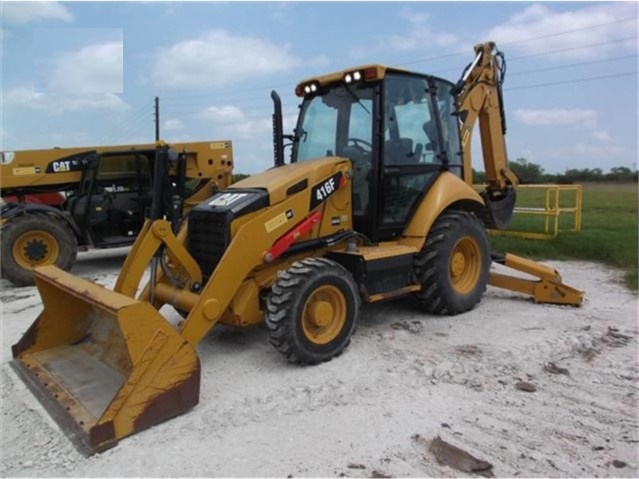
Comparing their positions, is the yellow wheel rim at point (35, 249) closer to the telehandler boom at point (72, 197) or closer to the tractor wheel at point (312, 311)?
the telehandler boom at point (72, 197)

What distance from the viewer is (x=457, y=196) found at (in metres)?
6.07

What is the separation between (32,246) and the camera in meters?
8.79

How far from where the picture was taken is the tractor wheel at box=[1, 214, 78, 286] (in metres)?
8.53

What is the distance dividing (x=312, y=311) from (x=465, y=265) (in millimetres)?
2440

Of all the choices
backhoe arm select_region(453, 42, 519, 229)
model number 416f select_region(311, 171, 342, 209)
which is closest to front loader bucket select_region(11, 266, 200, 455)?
model number 416f select_region(311, 171, 342, 209)

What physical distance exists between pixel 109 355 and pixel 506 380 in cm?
309

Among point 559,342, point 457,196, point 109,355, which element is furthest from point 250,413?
point 457,196

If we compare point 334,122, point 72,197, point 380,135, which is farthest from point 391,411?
point 72,197

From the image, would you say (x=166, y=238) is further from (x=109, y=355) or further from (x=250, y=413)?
(x=250, y=413)

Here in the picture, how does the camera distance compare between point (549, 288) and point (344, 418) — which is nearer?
point (344, 418)

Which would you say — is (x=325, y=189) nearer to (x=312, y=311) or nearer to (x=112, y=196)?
(x=312, y=311)

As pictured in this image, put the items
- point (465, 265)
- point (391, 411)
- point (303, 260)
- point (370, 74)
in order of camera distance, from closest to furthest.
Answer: point (391, 411) < point (303, 260) < point (370, 74) < point (465, 265)

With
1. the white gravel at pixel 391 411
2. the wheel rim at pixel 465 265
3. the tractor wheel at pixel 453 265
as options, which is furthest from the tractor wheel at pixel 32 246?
the wheel rim at pixel 465 265

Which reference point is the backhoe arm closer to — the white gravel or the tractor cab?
the white gravel
